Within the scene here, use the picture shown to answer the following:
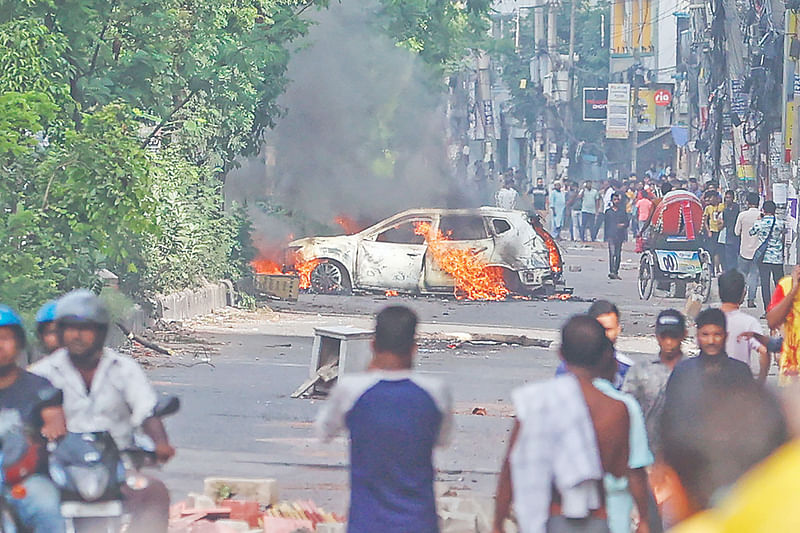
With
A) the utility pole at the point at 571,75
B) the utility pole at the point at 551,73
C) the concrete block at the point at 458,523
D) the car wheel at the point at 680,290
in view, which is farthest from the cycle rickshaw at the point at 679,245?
the utility pole at the point at 551,73

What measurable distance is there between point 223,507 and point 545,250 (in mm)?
15167

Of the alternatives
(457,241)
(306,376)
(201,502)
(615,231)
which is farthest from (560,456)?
(615,231)

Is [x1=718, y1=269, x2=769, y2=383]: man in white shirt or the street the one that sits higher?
[x1=718, y1=269, x2=769, y2=383]: man in white shirt

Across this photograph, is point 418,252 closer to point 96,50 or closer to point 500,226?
point 500,226

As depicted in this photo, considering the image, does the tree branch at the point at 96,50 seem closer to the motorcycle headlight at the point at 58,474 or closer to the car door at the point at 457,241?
the car door at the point at 457,241

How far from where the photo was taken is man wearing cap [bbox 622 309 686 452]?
646 centimetres

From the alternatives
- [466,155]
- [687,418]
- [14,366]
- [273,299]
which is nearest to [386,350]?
[14,366]

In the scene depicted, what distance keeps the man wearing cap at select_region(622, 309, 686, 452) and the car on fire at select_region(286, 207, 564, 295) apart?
1552 centimetres

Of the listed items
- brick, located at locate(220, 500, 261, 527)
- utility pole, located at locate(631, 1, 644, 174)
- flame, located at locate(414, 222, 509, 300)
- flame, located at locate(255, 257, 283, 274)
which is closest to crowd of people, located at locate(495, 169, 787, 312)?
flame, located at locate(414, 222, 509, 300)

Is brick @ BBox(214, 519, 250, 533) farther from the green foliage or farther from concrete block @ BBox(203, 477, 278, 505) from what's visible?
the green foliage

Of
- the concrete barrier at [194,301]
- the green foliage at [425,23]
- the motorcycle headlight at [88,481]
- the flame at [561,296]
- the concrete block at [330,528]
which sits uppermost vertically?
the green foliage at [425,23]

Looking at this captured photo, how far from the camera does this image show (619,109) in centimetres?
5778

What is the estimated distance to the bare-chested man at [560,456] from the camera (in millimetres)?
4805

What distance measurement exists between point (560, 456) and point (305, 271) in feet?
59.0
